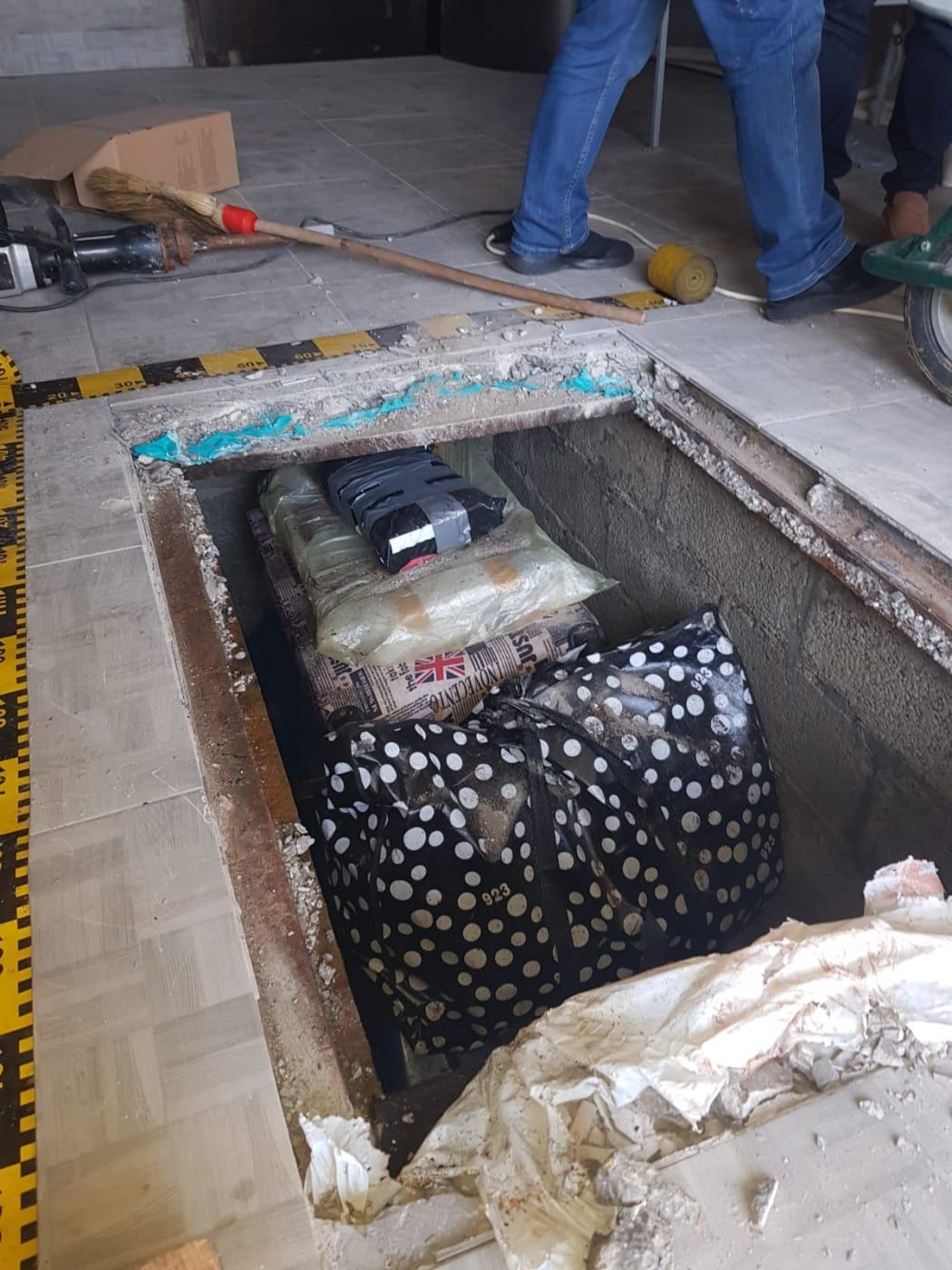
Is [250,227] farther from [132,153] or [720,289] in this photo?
[720,289]

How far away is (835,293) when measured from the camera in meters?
2.27

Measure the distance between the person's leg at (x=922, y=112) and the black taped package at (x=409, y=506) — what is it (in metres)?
1.56

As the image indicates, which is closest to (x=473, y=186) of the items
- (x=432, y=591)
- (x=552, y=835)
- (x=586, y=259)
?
(x=586, y=259)

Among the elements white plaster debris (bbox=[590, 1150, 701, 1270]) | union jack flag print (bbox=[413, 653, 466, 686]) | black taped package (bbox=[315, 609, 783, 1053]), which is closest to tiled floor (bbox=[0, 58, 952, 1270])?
white plaster debris (bbox=[590, 1150, 701, 1270])

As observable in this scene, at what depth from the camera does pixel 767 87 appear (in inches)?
80.9

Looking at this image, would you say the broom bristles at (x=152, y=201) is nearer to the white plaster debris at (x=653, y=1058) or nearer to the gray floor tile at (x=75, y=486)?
the gray floor tile at (x=75, y=486)

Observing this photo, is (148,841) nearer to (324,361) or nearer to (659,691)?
(659,691)

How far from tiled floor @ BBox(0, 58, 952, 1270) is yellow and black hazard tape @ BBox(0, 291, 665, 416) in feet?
0.21

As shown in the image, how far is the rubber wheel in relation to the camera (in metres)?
1.89

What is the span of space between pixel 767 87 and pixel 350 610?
1442mm

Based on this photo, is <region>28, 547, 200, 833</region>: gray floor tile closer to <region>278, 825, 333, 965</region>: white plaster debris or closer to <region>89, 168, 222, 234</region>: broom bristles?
<region>278, 825, 333, 965</region>: white plaster debris

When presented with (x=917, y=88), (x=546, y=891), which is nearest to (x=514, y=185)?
(x=917, y=88)

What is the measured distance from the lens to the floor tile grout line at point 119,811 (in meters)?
1.09

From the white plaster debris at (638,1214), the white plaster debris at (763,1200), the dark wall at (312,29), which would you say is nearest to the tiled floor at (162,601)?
the white plaster debris at (638,1214)
